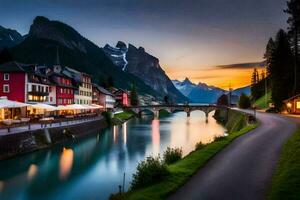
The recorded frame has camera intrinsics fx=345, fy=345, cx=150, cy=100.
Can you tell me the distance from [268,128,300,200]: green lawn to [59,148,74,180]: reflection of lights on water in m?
22.4

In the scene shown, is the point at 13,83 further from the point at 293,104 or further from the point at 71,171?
the point at 293,104

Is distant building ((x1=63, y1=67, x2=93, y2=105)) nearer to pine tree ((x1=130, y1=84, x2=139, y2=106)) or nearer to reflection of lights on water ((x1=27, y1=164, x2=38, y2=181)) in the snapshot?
pine tree ((x1=130, y1=84, x2=139, y2=106))

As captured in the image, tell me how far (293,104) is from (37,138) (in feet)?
179

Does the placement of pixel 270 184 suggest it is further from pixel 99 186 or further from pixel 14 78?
pixel 14 78

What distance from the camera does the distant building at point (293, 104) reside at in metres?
74.1

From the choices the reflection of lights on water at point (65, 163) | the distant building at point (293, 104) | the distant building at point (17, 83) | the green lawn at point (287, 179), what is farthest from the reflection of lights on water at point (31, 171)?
the distant building at point (293, 104)

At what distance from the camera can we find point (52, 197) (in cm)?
2806

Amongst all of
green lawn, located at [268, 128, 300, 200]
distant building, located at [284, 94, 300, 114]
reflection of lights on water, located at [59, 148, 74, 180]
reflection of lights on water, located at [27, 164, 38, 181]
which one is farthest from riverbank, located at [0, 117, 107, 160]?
distant building, located at [284, 94, 300, 114]

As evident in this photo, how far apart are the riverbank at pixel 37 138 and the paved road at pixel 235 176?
91.6 ft

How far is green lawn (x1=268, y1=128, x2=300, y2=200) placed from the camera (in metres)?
15.7

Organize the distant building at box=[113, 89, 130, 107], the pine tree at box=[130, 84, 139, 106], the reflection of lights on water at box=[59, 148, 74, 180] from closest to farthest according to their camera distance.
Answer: the reflection of lights on water at box=[59, 148, 74, 180]
the distant building at box=[113, 89, 130, 107]
the pine tree at box=[130, 84, 139, 106]

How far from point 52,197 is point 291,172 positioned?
18560mm

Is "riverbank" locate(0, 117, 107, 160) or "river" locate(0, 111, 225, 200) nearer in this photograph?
"river" locate(0, 111, 225, 200)

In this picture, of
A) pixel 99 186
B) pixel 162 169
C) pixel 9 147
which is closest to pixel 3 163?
pixel 9 147
